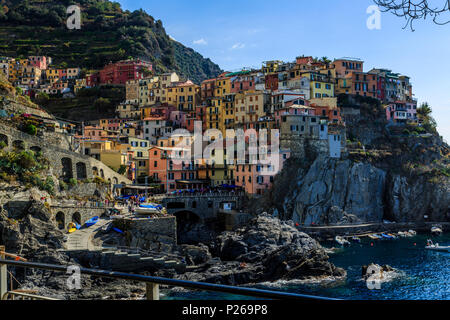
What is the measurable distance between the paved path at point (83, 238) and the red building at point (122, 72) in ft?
188

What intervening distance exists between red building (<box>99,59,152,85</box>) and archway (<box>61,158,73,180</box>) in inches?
1879

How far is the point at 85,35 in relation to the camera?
11400cm

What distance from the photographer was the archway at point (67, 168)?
46.4 meters

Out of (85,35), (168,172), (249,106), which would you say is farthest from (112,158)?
(85,35)

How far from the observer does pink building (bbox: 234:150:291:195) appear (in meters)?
58.0

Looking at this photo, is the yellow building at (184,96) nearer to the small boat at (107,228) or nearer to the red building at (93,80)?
the red building at (93,80)

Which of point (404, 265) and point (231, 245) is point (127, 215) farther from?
point (404, 265)

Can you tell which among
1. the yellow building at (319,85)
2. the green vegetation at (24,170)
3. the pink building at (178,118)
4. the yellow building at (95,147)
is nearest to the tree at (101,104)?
the pink building at (178,118)

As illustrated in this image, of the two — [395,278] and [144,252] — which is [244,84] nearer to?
[144,252]

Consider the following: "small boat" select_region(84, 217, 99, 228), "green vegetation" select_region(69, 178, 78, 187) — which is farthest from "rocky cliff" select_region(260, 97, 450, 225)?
"small boat" select_region(84, 217, 99, 228)

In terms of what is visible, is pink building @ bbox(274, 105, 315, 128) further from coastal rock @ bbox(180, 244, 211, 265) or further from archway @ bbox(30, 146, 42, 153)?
archway @ bbox(30, 146, 42, 153)

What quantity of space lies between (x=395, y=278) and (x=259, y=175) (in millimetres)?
24628
